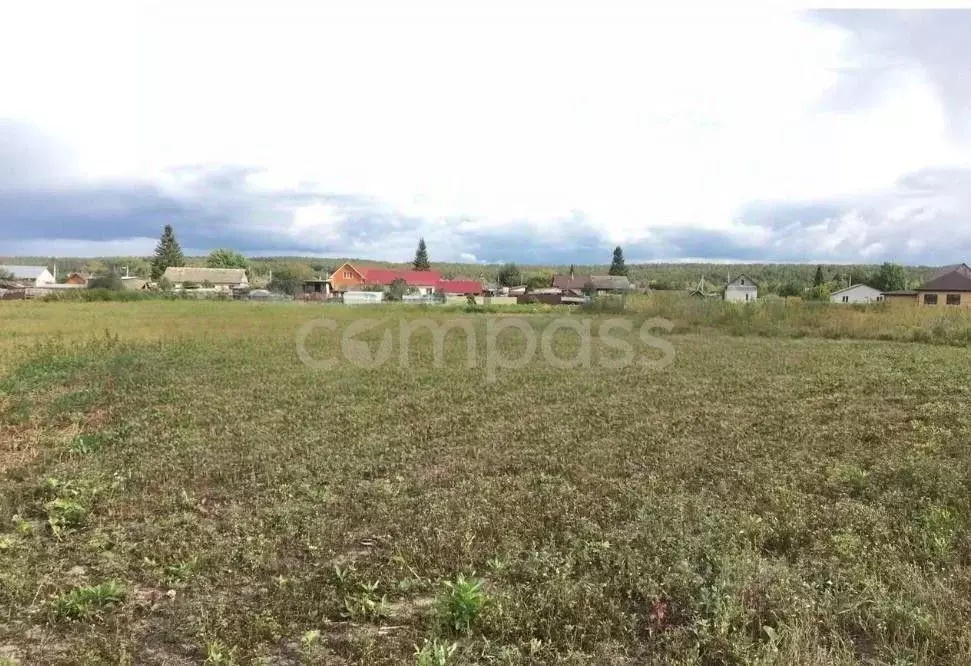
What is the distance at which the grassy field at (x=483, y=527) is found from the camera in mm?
3297

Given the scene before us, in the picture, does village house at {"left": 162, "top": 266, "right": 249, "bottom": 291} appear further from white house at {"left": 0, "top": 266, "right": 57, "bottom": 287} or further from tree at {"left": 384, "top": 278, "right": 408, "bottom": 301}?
tree at {"left": 384, "top": 278, "right": 408, "bottom": 301}

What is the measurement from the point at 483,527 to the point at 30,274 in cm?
9963

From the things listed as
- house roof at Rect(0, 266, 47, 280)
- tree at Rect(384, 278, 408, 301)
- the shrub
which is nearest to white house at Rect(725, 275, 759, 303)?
tree at Rect(384, 278, 408, 301)

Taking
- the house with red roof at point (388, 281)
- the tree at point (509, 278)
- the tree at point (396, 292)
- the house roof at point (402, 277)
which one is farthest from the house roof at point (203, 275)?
the tree at point (509, 278)

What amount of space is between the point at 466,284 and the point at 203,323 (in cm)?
5523

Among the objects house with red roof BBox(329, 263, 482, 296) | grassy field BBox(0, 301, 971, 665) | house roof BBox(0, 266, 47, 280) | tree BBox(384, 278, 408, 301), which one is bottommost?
grassy field BBox(0, 301, 971, 665)

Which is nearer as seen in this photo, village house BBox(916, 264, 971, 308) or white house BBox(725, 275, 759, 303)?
village house BBox(916, 264, 971, 308)

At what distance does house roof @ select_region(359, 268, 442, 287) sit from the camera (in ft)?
257

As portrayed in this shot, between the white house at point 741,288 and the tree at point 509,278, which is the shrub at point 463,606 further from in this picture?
the tree at point 509,278

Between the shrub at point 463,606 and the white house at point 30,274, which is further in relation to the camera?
the white house at point 30,274

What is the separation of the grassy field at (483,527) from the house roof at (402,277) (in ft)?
224

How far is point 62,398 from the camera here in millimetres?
9523

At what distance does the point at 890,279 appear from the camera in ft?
231

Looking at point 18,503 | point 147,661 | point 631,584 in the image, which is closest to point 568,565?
point 631,584
